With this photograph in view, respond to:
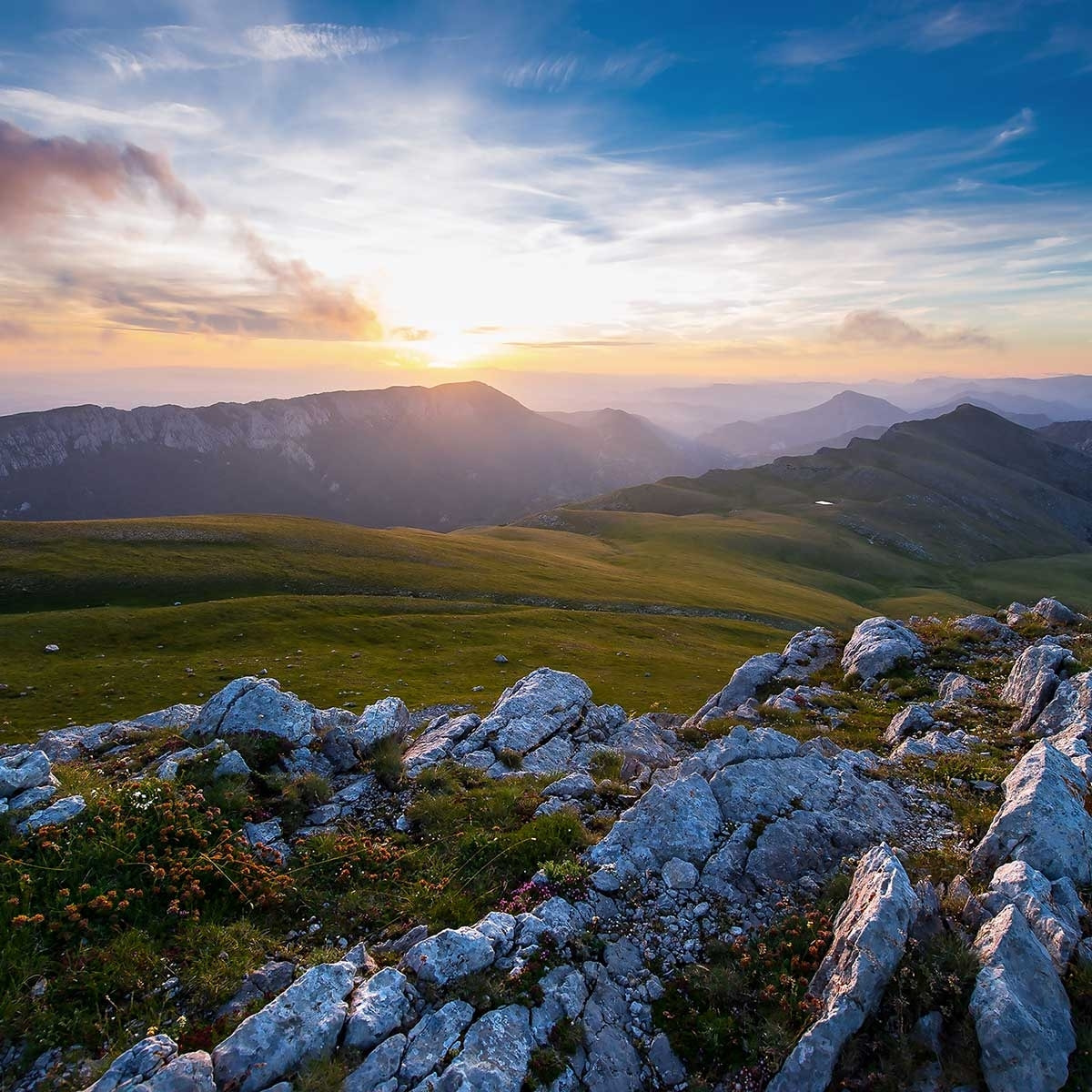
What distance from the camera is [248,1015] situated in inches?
363

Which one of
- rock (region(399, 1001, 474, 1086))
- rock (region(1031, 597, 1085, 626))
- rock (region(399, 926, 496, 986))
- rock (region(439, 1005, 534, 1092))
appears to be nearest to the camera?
rock (region(439, 1005, 534, 1092))

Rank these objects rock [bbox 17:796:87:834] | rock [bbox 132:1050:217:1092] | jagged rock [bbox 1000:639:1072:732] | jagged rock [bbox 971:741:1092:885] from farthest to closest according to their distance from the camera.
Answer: jagged rock [bbox 1000:639:1072:732], rock [bbox 17:796:87:834], jagged rock [bbox 971:741:1092:885], rock [bbox 132:1050:217:1092]

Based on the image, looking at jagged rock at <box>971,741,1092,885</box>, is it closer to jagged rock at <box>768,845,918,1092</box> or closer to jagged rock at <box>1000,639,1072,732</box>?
jagged rock at <box>768,845,918,1092</box>

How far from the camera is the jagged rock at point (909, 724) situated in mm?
20531

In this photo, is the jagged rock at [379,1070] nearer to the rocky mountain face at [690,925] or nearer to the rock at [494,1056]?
the rocky mountain face at [690,925]

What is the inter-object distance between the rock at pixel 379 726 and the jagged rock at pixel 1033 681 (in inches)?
804

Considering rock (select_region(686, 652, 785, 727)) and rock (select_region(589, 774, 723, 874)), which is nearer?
rock (select_region(589, 774, 723, 874))

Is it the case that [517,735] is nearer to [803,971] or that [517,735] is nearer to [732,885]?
[732,885]

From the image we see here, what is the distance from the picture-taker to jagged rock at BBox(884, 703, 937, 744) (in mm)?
20531

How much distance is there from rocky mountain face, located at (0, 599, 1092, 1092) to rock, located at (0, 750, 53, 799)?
0.17 feet

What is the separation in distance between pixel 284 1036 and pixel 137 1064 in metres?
1.83

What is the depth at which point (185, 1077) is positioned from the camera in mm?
7793

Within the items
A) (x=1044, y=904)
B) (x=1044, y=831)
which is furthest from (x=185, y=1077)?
(x=1044, y=831)

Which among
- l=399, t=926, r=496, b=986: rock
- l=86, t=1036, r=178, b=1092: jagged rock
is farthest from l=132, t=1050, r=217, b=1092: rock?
l=399, t=926, r=496, b=986: rock
